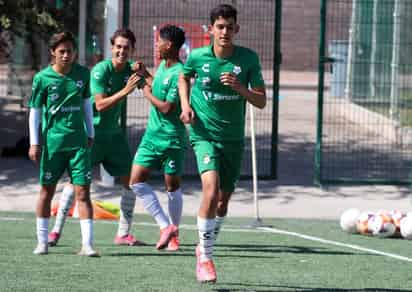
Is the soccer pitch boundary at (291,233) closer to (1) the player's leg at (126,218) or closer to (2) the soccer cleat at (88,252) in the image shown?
(1) the player's leg at (126,218)

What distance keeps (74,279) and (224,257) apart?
1868 millimetres

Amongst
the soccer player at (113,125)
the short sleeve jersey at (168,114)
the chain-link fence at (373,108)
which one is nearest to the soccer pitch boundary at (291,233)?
the soccer player at (113,125)

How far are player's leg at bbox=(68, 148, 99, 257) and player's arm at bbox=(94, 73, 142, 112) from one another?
0.62 meters

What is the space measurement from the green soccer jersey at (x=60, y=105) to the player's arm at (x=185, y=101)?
1187 millimetres

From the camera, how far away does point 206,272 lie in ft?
25.6

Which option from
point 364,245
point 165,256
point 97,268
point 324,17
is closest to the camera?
point 97,268

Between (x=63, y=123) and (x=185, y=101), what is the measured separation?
145cm

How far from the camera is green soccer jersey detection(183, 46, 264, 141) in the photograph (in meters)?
8.19

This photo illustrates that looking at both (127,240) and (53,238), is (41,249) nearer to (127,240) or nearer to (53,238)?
(53,238)

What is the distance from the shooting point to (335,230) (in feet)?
40.3

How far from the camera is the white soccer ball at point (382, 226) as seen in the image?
37.8 feet

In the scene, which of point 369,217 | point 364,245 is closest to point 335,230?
point 369,217

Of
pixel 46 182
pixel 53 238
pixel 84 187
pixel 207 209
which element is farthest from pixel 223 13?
pixel 53 238

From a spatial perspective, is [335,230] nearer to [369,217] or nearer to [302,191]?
[369,217]
